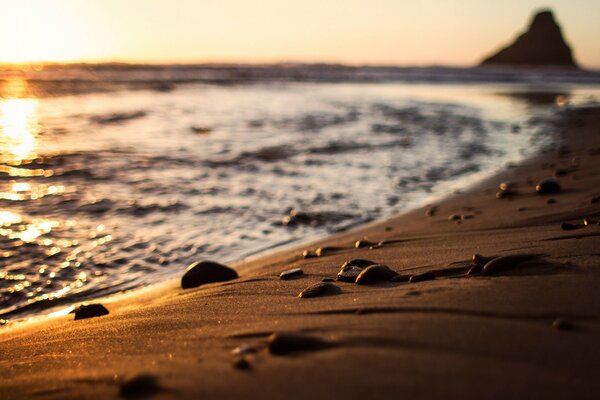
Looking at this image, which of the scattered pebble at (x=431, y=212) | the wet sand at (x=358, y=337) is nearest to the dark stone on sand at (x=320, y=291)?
the wet sand at (x=358, y=337)

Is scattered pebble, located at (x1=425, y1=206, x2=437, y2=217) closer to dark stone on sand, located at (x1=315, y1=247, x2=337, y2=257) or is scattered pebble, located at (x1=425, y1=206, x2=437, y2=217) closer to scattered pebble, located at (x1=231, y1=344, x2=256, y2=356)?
dark stone on sand, located at (x1=315, y1=247, x2=337, y2=257)

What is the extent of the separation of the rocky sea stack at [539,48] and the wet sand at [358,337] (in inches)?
3884

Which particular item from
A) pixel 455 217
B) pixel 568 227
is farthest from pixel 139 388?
pixel 455 217

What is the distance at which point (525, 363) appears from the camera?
1.55 meters

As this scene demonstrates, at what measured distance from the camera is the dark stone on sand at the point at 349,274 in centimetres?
282

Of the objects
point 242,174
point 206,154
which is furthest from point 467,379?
point 206,154

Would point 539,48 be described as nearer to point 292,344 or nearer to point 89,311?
point 89,311

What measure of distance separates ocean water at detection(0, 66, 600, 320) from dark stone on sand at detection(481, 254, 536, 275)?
7.93ft

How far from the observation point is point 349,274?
113 inches

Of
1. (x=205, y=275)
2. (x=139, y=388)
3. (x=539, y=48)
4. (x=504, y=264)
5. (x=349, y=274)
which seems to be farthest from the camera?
(x=539, y=48)

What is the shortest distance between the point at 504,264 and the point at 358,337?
0.97 m

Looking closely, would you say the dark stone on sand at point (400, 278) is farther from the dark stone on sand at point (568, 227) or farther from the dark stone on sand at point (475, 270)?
the dark stone on sand at point (568, 227)

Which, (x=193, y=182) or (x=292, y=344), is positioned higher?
(x=292, y=344)

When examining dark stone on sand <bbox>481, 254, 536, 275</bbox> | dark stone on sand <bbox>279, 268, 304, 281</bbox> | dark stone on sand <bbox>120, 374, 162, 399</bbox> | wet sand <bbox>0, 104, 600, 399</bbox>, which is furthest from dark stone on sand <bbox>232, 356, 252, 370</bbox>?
dark stone on sand <bbox>279, 268, 304, 281</bbox>
